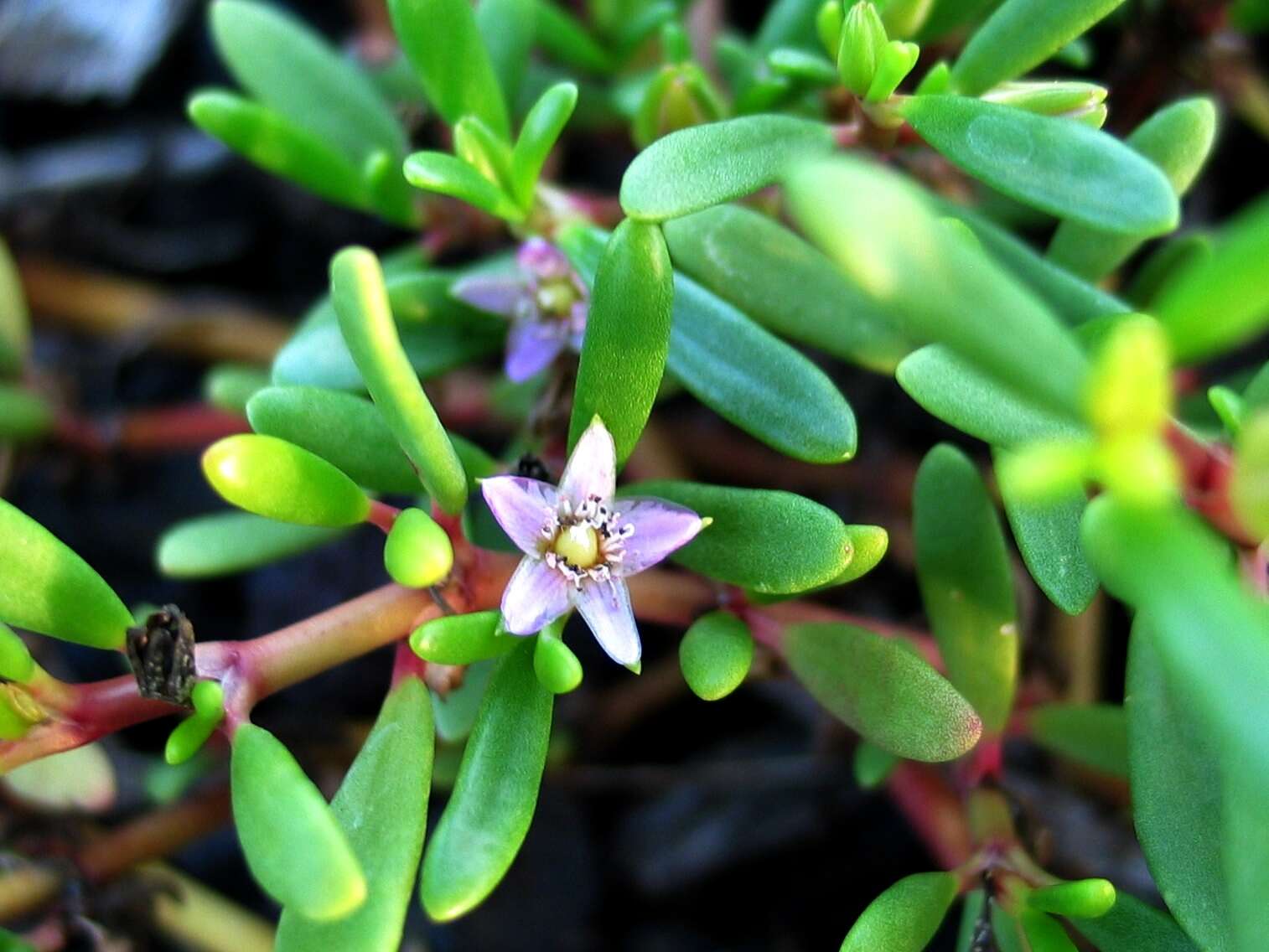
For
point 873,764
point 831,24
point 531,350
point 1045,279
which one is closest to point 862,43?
point 831,24

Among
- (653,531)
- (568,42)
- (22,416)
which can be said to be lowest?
(22,416)

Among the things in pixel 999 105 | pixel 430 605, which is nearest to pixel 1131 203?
pixel 999 105

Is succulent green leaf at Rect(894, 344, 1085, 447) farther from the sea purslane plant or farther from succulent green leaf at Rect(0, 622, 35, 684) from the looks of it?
succulent green leaf at Rect(0, 622, 35, 684)

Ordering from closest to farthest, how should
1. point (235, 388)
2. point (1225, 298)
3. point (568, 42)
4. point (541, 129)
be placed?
point (1225, 298) → point (541, 129) → point (235, 388) → point (568, 42)

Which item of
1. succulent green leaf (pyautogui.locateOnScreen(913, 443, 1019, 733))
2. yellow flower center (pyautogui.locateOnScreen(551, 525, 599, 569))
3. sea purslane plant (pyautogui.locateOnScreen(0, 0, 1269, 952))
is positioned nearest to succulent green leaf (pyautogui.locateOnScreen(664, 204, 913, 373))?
sea purslane plant (pyautogui.locateOnScreen(0, 0, 1269, 952))

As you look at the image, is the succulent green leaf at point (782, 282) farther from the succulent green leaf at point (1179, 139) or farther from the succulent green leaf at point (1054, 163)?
the succulent green leaf at point (1179, 139)

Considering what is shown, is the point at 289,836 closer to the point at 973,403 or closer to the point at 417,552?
the point at 417,552
